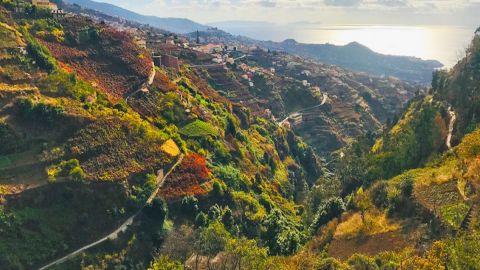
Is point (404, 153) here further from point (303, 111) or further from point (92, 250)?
point (303, 111)

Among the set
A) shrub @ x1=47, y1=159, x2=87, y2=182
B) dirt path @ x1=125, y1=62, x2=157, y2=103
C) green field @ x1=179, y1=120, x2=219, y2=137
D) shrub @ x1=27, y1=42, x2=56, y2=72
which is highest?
shrub @ x1=27, y1=42, x2=56, y2=72

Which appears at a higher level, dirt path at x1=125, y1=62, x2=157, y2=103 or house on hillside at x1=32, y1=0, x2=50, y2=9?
house on hillside at x1=32, y1=0, x2=50, y2=9

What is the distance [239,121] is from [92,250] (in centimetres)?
4492

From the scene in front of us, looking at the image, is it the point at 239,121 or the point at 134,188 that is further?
the point at 239,121

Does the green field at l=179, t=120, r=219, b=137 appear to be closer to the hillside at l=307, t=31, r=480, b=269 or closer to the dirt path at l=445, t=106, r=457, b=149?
the hillside at l=307, t=31, r=480, b=269

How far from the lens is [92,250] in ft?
122

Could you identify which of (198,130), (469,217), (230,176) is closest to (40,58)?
(198,130)

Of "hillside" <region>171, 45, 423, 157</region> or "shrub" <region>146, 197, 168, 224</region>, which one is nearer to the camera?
"shrub" <region>146, 197, 168, 224</region>

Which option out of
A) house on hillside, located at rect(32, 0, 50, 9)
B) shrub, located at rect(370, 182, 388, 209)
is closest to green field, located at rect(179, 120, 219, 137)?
shrub, located at rect(370, 182, 388, 209)

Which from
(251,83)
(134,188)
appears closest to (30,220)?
(134,188)

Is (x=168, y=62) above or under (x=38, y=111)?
above

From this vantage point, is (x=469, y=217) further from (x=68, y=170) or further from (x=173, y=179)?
(x=68, y=170)

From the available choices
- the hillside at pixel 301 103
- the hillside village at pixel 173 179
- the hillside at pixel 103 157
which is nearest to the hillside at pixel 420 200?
the hillside village at pixel 173 179

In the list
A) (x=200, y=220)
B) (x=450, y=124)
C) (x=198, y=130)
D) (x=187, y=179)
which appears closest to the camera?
(x=200, y=220)
